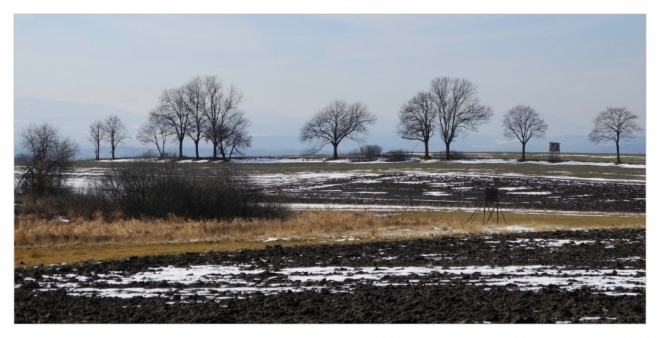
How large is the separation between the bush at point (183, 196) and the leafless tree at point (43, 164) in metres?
9.24

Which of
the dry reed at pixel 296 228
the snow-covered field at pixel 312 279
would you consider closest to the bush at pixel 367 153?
the dry reed at pixel 296 228

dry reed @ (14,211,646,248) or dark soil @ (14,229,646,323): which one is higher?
dark soil @ (14,229,646,323)

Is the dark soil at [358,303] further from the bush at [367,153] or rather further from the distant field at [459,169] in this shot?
the bush at [367,153]

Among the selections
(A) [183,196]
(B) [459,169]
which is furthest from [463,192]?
(A) [183,196]

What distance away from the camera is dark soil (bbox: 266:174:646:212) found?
156 ft

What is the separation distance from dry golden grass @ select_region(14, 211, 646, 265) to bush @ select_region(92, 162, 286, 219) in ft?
7.67

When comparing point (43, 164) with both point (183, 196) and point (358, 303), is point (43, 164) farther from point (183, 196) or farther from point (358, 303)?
point (358, 303)

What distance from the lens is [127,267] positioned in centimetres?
1978

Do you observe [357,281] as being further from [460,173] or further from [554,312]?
[460,173]

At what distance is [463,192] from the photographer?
56.7 meters

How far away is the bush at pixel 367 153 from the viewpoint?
100569mm

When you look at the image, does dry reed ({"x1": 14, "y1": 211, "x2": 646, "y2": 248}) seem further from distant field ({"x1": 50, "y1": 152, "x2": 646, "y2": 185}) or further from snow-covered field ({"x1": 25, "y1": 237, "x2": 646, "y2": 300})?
distant field ({"x1": 50, "y1": 152, "x2": 646, "y2": 185})

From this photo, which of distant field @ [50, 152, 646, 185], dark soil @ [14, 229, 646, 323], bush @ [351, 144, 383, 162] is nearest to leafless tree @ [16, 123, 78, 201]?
distant field @ [50, 152, 646, 185]

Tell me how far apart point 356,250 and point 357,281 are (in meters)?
7.22
